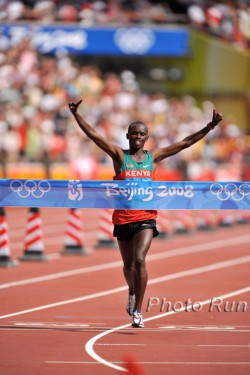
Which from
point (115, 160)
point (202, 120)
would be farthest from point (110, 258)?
point (202, 120)

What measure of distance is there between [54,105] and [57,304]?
62.8 feet

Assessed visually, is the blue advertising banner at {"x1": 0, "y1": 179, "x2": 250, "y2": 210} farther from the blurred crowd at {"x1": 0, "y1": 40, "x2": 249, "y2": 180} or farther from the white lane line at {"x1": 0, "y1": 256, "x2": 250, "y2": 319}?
the blurred crowd at {"x1": 0, "y1": 40, "x2": 249, "y2": 180}

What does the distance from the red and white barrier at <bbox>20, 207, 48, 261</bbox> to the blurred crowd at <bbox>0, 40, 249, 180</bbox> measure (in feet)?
34.8

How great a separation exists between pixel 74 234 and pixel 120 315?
8210mm

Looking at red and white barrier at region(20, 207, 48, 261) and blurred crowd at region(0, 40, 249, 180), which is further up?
blurred crowd at region(0, 40, 249, 180)

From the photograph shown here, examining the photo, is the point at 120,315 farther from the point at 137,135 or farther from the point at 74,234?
the point at 74,234

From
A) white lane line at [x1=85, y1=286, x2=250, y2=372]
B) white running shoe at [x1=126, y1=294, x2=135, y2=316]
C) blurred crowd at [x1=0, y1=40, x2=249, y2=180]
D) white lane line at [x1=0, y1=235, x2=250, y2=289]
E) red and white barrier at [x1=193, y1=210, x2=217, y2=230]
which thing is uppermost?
blurred crowd at [x1=0, y1=40, x2=249, y2=180]

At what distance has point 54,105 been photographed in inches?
1367

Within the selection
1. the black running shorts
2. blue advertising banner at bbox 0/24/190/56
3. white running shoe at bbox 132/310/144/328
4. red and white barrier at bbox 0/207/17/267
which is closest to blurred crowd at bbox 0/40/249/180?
blue advertising banner at bbox 0/24/190/56

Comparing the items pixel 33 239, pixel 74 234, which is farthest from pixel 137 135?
pixel 74 234

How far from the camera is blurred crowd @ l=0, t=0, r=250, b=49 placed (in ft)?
135

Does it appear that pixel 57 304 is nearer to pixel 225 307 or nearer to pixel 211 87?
pixel 225 307

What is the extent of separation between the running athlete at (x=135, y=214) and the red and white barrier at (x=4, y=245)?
643 cm

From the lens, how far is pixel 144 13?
138ft
